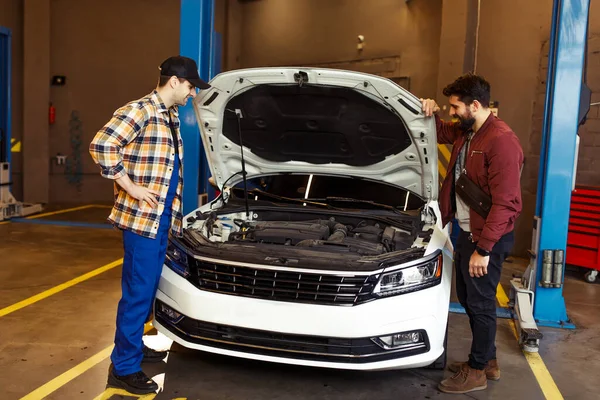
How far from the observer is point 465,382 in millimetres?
3320

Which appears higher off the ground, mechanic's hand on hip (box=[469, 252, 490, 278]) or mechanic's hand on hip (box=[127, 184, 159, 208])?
mechanic's hand on hip (box=[127, 184, 159, 208])

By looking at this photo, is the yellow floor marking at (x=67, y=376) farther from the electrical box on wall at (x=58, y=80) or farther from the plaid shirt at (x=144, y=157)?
the electrical box on wall at (x=58, y=80)

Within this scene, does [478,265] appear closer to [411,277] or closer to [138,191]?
[411,277]

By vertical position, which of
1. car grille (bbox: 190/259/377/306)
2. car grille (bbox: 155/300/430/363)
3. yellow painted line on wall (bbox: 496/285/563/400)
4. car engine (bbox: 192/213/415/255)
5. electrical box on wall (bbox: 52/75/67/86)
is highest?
electrical box on wall (bbox: 52/75/67/86)

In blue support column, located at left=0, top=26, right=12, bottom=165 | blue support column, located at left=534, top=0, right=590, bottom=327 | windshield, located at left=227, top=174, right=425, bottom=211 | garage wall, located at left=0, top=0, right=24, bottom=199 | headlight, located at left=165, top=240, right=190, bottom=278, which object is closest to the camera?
headlight, located at left=165, top=240, right=190, bottom=278

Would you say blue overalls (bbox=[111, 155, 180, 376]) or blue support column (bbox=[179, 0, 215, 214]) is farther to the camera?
blue support column (bbox=[179, 0, 215, 214])

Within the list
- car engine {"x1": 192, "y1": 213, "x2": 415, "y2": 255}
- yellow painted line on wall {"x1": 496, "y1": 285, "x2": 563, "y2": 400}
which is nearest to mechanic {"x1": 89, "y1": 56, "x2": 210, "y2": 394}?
car engine {"x1": 192, "y1": 213, "x2": 415, "y2": 255}

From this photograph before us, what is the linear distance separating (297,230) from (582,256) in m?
4.49

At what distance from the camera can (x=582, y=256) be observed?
21.8ft

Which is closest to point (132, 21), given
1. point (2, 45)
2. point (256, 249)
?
point (2, 45)

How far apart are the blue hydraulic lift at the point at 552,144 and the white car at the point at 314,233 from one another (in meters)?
1.10

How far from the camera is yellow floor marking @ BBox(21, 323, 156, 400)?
313cm

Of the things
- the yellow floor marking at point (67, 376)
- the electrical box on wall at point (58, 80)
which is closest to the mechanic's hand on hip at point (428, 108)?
the yellow floor marking at point (67, 376)

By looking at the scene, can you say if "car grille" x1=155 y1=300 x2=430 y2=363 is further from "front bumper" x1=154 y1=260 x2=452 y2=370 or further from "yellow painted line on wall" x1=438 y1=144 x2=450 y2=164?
"yellow painted line on wall" x1=438 y1=144 x2=450 y2=164
